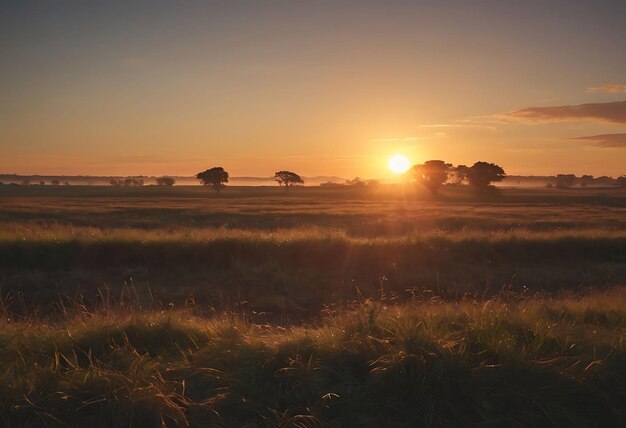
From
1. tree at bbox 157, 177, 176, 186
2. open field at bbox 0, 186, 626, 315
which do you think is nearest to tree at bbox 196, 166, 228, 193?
tree at bbox 157, 177, 176, 186

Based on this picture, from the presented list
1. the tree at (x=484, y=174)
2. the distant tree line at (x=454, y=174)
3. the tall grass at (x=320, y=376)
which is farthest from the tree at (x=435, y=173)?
the tall grass at (x=320, y=376)

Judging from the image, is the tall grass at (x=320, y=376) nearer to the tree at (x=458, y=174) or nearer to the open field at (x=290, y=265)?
the open field at (x=290, y=265)

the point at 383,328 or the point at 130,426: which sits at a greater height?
the point at 383,328

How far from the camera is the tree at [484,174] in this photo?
104062 millimetres

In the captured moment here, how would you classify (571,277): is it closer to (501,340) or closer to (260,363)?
(501,340)

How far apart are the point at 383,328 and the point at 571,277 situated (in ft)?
45.2

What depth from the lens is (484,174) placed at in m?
105

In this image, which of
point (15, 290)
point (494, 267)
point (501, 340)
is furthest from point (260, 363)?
point (494, 267)

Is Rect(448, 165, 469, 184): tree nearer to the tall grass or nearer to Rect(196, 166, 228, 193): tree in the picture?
Rect(196, 166, 228, 193): tree

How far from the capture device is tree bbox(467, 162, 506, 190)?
104 m

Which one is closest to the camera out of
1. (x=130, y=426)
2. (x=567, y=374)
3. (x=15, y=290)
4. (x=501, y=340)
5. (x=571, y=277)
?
(x=130, y=426)

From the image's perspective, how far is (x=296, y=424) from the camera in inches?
178

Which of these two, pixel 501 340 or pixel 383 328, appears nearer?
pixel 501 340

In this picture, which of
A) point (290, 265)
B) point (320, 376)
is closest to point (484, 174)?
point (290, 265)
